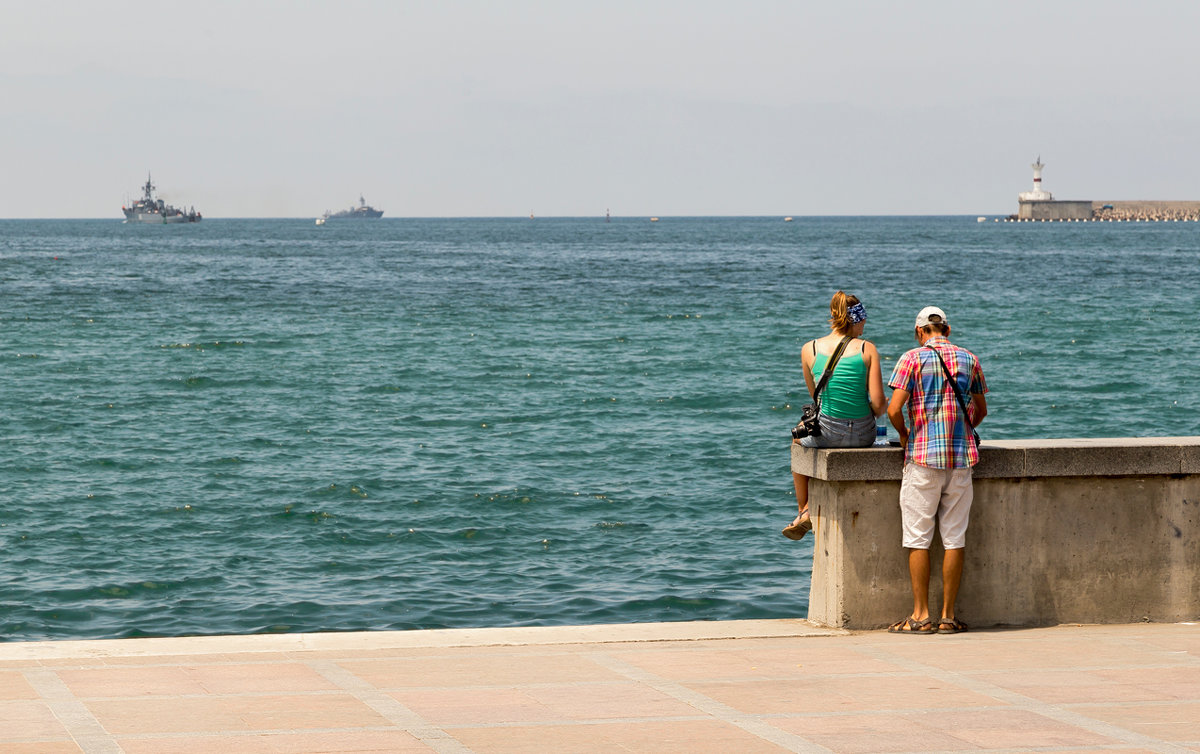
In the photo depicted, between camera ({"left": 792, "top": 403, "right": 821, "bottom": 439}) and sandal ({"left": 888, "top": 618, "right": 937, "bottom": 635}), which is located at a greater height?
camera ({"left": 792, "top": 403, "right": 821, "bottom": 439})

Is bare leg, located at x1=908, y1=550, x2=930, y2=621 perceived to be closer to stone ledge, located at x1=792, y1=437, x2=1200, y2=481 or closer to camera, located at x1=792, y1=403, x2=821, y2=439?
stone ledge, located at x1=792, y1=437, x2=1200, y2=481

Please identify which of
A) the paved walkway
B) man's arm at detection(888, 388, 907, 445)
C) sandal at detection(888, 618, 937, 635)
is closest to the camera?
the paved walkway

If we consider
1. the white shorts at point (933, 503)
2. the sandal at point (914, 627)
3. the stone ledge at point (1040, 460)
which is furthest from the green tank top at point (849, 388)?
the sandal at point (914, 627)

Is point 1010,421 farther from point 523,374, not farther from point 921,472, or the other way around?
point 921,472

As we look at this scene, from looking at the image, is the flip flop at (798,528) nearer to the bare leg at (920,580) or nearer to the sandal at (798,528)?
the sandal at (798,528)

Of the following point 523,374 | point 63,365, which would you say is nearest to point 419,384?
point 523,374

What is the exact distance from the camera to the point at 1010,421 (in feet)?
87.6

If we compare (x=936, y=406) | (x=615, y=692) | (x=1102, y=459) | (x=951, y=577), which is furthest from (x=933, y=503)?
(x=615, y=692)

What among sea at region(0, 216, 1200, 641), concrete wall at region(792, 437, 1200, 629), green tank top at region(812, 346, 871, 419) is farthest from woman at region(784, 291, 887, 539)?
sea at region(0, 216, 1200, 641)

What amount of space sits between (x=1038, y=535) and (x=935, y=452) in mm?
947

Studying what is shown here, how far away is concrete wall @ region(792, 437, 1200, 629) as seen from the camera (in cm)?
821

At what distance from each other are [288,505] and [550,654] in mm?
10937

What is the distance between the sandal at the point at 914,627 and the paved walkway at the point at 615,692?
0.09 m

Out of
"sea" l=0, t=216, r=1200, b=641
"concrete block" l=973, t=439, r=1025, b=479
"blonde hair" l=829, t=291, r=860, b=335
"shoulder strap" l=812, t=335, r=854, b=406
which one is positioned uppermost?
"blonde hair" l=829, t=291, r=860, b=335
